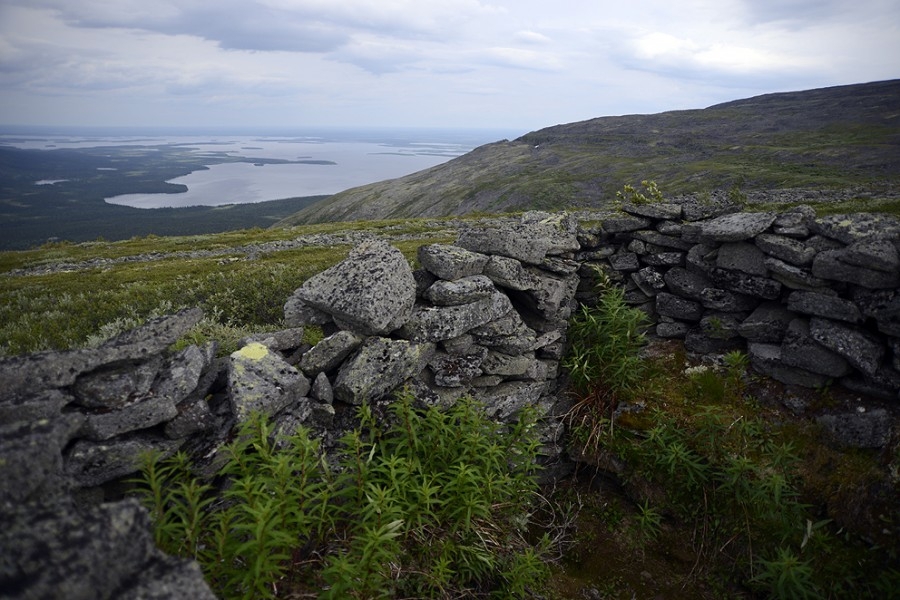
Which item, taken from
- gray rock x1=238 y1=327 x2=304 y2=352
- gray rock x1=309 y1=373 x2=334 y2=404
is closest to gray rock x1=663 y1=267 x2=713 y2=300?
gray rock x1=309 y1=373 x2=334 y2=404

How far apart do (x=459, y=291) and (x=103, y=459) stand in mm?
6669

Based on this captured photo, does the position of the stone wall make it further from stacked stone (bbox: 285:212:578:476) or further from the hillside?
the hillside

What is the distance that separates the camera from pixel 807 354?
1002 cm

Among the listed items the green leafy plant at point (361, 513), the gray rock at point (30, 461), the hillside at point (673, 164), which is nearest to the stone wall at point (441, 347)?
the gray rock at point (30, 461)

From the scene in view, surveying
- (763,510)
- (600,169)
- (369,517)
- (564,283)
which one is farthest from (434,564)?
(600,169)

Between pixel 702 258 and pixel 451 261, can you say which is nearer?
pixel 451 261

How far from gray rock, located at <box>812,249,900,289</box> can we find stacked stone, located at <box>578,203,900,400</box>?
18 millimetres

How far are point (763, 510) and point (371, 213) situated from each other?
14747 cm

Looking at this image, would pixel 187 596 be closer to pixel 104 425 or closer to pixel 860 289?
pixel 104 425

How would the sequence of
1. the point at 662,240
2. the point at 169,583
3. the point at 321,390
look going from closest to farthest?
the point at 169,583 < the point at 321,390 < the point at 662,240

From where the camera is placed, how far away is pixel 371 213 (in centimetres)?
14912

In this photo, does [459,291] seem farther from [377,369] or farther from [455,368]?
[377,369]

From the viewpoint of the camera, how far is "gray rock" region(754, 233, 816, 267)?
10.1 meters

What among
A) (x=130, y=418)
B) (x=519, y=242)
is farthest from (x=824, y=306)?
(x=130, y=418)
